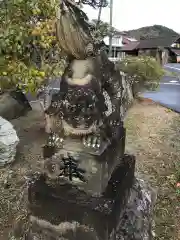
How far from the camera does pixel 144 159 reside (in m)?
5.34

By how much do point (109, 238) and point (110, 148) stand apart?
2.27 ft

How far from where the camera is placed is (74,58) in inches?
80.7

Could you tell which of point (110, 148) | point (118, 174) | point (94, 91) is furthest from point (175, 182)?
point (94, 91)

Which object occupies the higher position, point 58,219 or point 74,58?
point 74,58

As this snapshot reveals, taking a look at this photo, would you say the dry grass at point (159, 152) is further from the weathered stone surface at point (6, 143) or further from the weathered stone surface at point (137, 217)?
the weathered stone surface at point (6, 143)

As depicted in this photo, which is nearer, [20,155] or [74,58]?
[74,58]

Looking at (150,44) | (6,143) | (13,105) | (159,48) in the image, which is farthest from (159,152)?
(150,44)

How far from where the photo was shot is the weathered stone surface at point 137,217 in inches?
98.5

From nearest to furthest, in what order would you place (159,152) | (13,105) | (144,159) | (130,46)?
(144,159) < (159,152) < (13,105) < (130,46)

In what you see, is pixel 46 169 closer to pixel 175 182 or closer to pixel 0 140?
pixel 0 140

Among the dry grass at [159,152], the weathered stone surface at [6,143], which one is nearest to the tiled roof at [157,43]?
the dry grass at [159,152]

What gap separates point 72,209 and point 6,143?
2444mm

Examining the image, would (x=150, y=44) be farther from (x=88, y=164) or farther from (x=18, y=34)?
(x=88, y=164)

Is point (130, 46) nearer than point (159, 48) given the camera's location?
No
